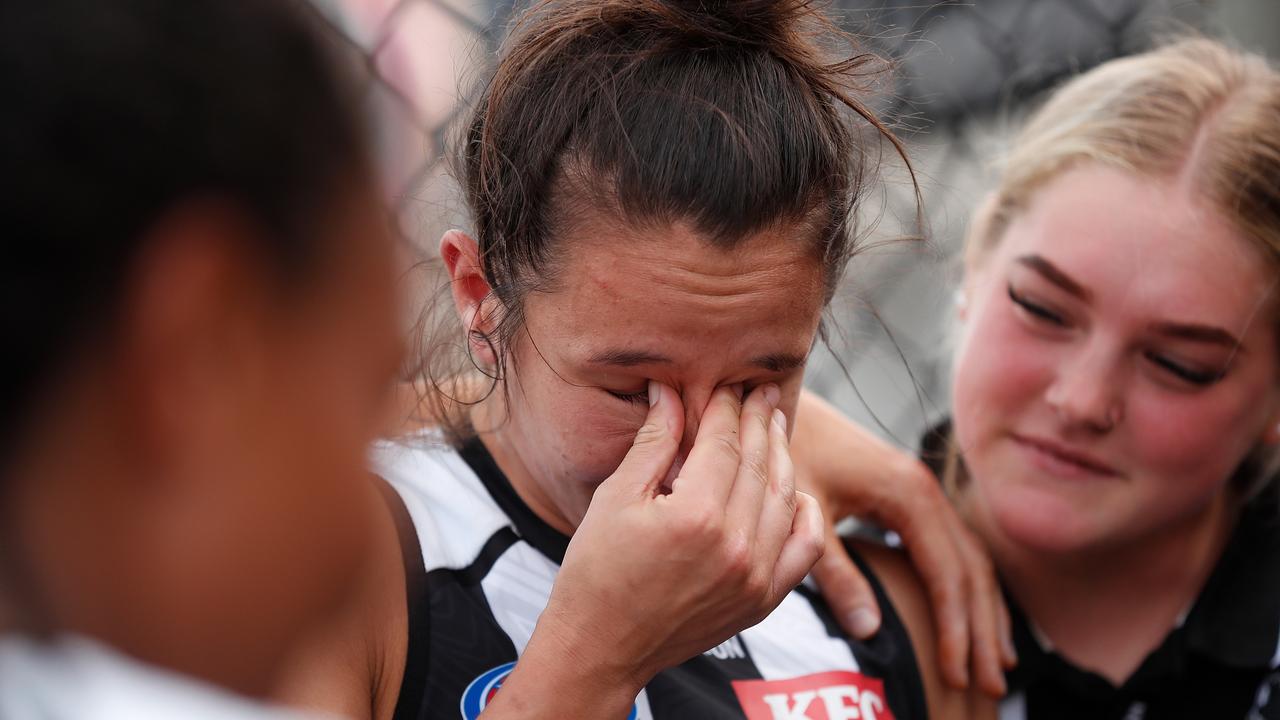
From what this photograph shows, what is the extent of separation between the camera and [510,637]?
141 centimetres

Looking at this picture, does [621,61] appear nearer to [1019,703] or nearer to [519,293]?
[519,293]

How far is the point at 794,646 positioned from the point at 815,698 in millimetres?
92

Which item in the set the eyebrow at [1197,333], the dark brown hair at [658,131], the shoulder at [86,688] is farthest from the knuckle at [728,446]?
the eyebrow at [1197,333]

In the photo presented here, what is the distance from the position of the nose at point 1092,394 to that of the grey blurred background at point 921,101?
321 mm

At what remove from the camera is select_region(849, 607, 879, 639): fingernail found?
1740 millimetres

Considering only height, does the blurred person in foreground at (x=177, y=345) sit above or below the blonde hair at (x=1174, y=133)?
above

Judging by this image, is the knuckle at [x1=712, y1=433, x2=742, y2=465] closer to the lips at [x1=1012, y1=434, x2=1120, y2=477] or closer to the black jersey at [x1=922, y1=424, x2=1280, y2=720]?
the lips at [x1=1012, y1=434, x2=1120, y2=477]

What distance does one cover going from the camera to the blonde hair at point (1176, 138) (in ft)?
5.92

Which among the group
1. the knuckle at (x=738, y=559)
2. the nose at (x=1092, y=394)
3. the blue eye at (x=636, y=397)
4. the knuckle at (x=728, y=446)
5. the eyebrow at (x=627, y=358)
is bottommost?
the nose at (x=1092, y=394)

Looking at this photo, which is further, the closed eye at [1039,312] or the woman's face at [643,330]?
the closed eye at [1039,312]

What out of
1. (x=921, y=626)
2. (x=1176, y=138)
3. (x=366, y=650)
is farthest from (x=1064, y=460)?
(x=366, y=650)

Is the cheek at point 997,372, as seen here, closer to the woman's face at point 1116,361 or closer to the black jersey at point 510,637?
the woman's face at point 1116,361

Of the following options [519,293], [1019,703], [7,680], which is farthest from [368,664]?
[1019,703]

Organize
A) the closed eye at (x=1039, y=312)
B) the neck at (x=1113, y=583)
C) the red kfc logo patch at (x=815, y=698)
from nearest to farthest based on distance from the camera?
the red kfc logo patch at (x=815, y=698)
the closed eye at (x=1039, y=312)
the neck at (x=1113, y=583)
